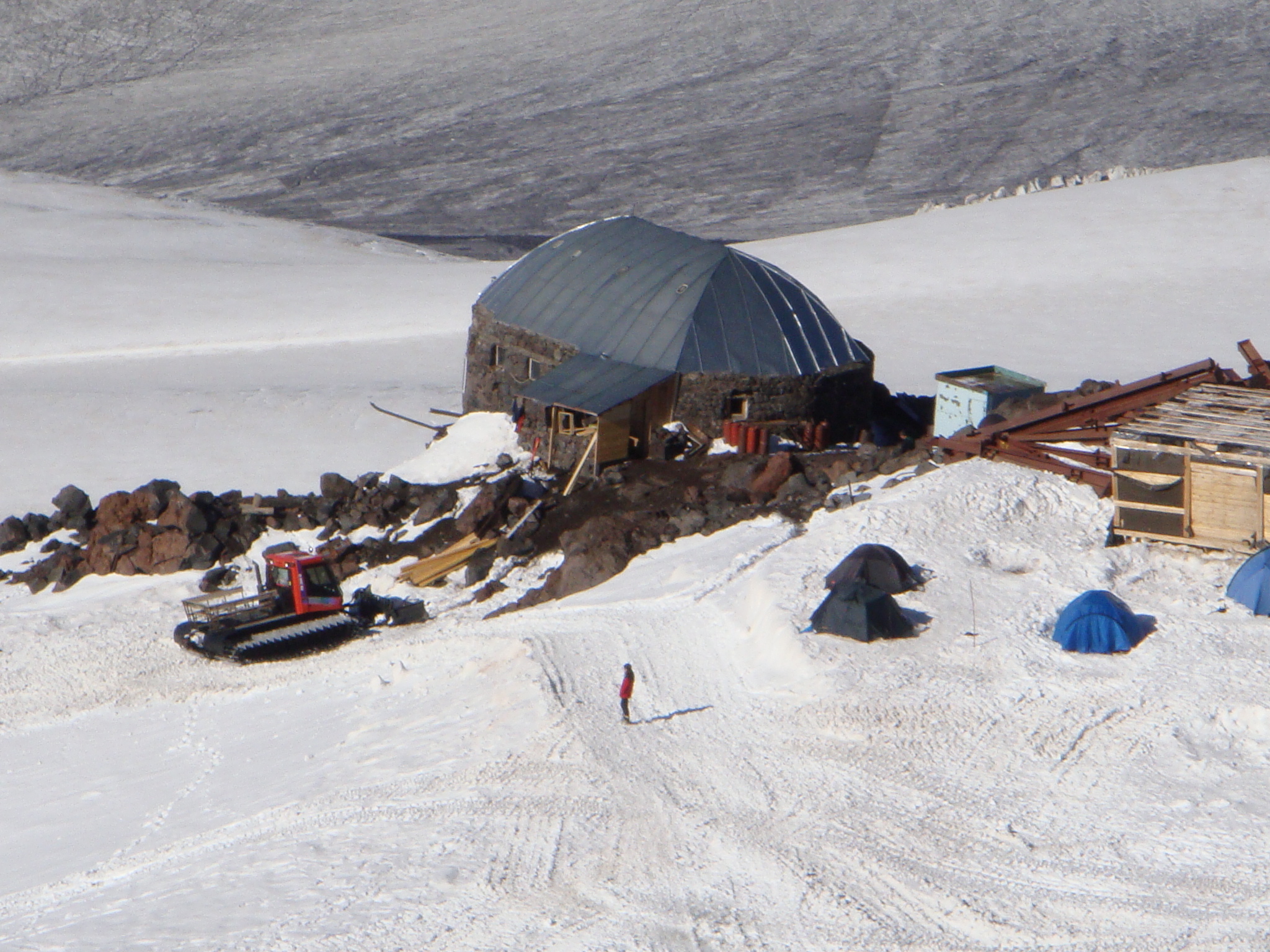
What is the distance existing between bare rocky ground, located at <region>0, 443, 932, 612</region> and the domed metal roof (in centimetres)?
206

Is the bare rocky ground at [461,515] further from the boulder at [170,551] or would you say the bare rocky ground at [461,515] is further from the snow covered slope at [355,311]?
the snow covered slope at [355,311]

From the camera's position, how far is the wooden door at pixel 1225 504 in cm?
1884

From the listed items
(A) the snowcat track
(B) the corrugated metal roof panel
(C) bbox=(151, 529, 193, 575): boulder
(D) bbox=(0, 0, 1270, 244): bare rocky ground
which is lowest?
(A) the snowcat track

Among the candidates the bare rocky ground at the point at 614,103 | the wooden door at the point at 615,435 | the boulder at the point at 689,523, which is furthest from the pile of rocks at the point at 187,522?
the bare rocky ground at the point at 614,103

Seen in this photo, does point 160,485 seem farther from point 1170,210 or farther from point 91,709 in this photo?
point 1170,210

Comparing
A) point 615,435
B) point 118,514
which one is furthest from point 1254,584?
point 118,514

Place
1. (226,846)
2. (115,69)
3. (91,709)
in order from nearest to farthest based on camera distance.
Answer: (226,846) → (91,709) → (115,69)

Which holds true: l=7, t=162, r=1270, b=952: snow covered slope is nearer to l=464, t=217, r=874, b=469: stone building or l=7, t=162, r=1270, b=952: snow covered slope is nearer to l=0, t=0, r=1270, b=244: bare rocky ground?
l=464, t=217, r=874, b=469: stone building

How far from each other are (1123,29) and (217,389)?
75428 mm

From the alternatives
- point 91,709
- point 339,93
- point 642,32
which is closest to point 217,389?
point 91,709

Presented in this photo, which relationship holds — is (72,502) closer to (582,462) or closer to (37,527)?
(37,527)

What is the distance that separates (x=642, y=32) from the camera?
95.7 m

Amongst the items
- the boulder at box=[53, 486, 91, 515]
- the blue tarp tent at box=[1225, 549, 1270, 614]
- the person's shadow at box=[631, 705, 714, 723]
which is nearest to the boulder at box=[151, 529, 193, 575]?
the boulder at box=[53, 486, 91, 515]

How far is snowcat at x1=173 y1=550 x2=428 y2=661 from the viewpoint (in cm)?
1986
